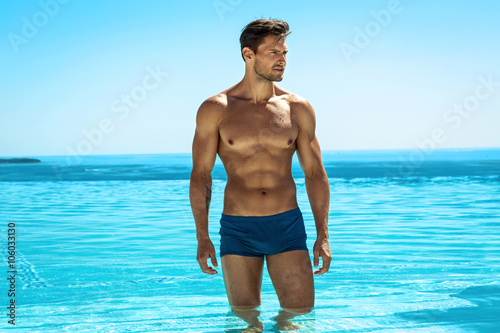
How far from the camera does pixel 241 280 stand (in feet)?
11.1

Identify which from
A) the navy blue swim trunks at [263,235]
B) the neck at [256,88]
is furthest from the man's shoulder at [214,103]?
the navy blue swim trunks at [263,235]

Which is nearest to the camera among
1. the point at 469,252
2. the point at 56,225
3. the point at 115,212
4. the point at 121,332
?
the point at 121,332

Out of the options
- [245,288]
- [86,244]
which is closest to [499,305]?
[245,288]

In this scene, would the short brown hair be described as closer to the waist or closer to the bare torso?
the bare torso

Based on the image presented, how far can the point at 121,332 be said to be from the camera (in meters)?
4.42

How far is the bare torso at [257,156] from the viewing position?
3451mm

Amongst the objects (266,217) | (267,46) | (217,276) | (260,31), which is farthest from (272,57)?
(217,276)

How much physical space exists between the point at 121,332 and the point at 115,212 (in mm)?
9163

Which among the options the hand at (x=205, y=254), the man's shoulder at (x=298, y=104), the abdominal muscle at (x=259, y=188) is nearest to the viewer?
the hand at (x=205, y=254)

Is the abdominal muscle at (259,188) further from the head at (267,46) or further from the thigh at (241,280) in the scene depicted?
the head at (267,46)

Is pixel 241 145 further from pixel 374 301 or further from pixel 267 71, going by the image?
pixel 374 301

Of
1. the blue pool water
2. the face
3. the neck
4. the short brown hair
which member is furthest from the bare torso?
the blue pool water

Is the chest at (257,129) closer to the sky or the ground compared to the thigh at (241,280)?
closer to the sky

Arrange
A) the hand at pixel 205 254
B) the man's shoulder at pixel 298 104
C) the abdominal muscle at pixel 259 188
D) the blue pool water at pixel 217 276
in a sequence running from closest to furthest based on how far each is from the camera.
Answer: the hand at pixel 205 254, the abdominal muscle at pixel 259 188, the man's shoulder at pixel 298 104, the blue pool water at pixel 217 276
